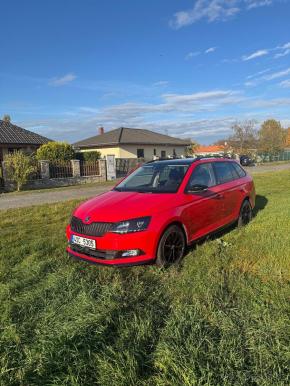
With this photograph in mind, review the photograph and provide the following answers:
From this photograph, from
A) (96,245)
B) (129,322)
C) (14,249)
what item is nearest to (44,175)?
(14,249)

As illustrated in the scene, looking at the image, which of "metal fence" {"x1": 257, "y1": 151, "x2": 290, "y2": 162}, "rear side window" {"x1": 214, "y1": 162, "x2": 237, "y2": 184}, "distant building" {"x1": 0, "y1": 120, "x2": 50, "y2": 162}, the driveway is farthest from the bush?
"metal fence" {"x1": 257, "y1": 151, "x2": 290, "y2": 162}

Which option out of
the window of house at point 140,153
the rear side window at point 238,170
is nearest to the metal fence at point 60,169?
the rear side window at point 238,170

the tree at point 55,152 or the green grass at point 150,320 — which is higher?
the tree at point 55,152

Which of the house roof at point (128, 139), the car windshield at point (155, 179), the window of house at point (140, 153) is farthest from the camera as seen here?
the window of house at point (140, 153)

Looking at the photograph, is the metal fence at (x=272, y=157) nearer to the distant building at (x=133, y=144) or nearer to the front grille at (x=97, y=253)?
the distant building at (x=133, y=144)

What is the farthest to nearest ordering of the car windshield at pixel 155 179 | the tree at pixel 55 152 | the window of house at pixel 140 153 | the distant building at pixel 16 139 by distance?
the window of house at pixel 140 153
the distant building at pixel 16 139
the tree at pixel 55 152
the car windshield at pixel 155 179

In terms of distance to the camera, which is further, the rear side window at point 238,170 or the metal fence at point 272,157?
the metal fence at point 272,157


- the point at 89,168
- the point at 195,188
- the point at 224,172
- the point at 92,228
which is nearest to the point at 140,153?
the point at 89,168

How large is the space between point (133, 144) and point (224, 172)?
31.9 meters

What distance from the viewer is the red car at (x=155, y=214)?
15.1ft

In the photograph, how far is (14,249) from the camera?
6.17 m

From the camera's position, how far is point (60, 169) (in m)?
21.8

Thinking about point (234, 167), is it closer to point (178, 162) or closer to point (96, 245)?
point (178, 162)

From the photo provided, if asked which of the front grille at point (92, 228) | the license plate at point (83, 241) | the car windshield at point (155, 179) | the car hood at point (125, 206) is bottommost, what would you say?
the license plate at point (83, 241)
